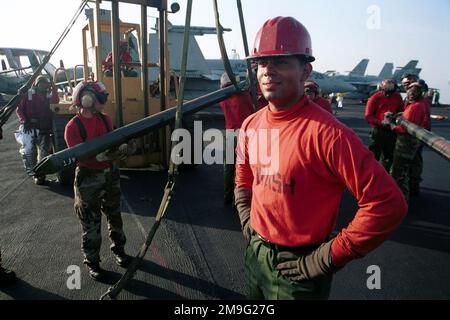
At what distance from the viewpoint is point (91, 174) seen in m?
3.11

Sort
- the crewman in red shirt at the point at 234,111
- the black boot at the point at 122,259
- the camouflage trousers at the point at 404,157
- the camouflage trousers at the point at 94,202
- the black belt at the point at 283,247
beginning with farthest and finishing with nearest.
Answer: the camouflage trousers at the point at 404,157 → the crewman in red shirt at the point at 234,111 → the black boot at the point at 122,259 → the camouflage trousers at the point at 94,202 → the black belt at the point at 283,247

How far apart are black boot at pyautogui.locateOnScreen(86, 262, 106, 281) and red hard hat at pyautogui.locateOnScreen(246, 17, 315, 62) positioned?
2757mm

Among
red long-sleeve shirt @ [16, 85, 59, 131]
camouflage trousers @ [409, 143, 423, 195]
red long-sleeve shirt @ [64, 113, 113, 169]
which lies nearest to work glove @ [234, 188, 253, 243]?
red long-sleeve shirt @ [64, 113, 113, 169]

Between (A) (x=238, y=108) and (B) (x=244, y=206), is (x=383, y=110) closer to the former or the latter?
(A) (x=238, y=108)

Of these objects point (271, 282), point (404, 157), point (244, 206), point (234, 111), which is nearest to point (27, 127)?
point (234, 111)

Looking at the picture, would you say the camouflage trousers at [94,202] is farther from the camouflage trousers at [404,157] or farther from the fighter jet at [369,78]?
the fighter jet at [369,78]

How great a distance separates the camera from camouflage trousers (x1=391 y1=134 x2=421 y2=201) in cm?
499

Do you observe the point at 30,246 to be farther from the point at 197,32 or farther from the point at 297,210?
the point at 197,32

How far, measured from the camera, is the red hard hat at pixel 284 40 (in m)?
1.50

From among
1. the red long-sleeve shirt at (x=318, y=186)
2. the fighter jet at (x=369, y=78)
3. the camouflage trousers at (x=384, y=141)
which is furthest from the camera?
the fighter jet at (x=369, y=78)

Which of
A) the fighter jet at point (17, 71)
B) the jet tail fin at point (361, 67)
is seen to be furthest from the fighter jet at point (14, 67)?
the jet tail fin at point (361, 67)

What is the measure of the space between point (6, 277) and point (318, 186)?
3.24m

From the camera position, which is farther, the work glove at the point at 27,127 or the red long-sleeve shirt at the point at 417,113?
the work glove at the point at 27,127
